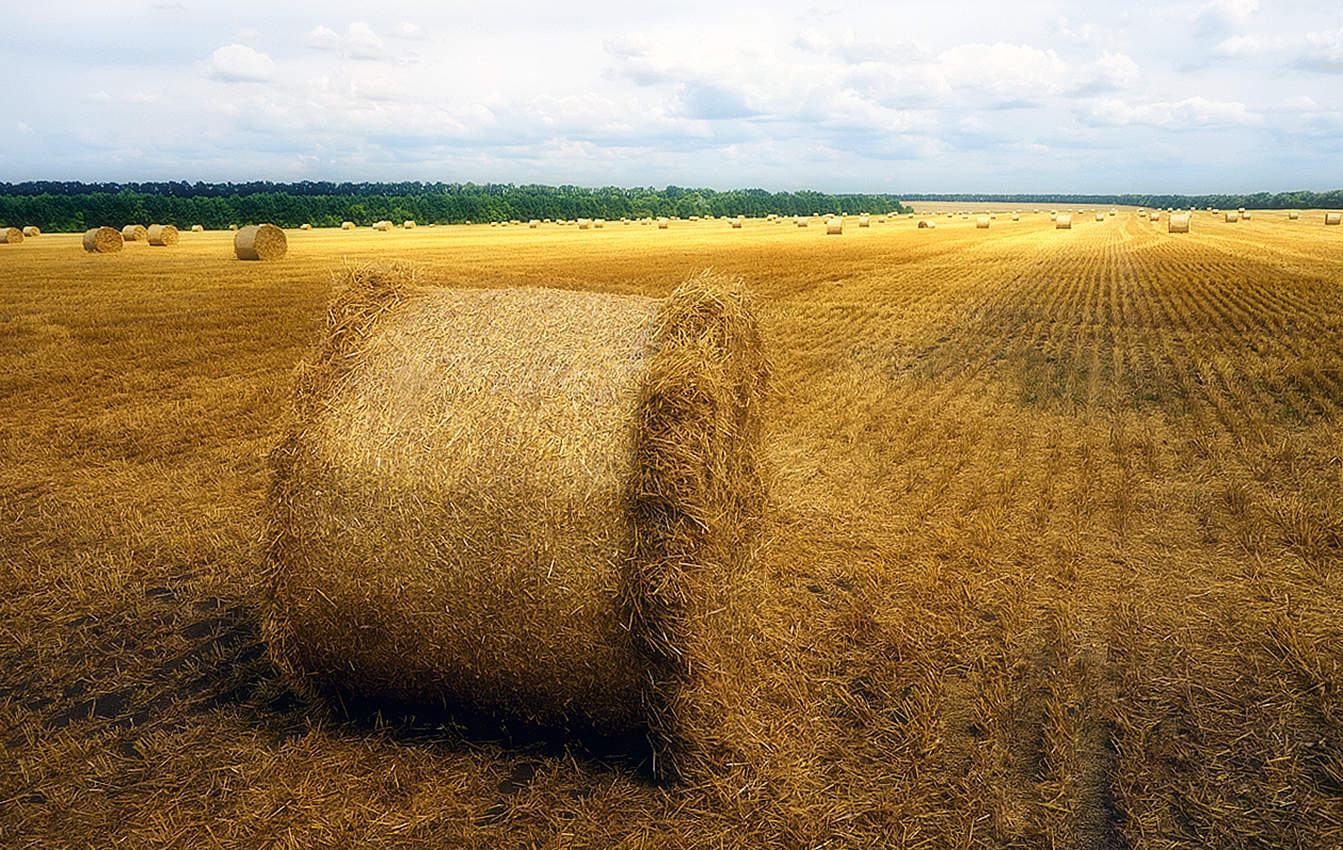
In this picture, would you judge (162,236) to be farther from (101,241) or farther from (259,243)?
(259,243)

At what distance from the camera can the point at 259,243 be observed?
29.4 m

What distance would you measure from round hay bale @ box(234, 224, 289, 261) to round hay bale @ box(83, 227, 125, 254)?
7206mm

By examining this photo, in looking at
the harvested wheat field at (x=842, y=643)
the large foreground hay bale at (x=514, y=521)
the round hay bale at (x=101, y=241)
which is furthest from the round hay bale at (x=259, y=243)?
the large foreground hay bale at (x=514, y=521)

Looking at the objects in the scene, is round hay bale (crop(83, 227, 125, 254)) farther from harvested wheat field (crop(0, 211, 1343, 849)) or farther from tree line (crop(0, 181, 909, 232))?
tree line (crop(0, 181, 909, 232))

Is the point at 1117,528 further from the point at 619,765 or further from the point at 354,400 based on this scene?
the point at 354,400

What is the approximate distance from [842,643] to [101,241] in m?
37.5

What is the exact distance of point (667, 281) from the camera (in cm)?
2272

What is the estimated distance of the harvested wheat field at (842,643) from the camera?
368 centimetres

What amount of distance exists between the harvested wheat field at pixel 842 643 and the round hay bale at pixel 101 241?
2496 centimetres

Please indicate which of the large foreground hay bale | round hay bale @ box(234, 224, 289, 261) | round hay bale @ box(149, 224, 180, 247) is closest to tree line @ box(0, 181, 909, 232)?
round hay bale @ box(149, 224, 180, 247)

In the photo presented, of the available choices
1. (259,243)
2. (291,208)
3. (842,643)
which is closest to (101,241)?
(259,243)

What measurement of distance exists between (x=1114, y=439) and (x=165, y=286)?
→ 2230 cm

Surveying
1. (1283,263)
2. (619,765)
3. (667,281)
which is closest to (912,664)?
(619,765)

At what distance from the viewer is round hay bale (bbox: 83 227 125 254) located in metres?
32.4
